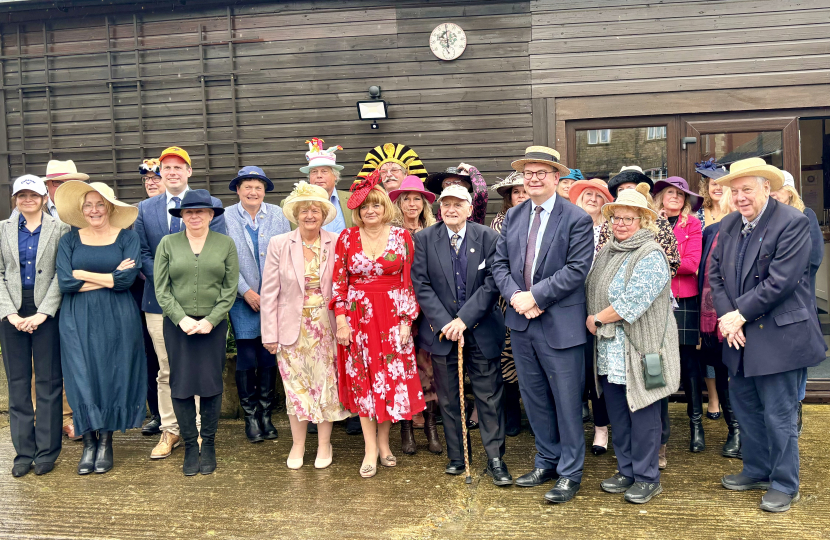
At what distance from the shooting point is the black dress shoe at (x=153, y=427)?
16.7ft

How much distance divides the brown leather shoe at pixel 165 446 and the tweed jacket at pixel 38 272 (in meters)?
1.15

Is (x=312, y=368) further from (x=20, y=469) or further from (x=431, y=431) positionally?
(x=20, y=469)

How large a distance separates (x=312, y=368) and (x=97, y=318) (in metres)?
1.46

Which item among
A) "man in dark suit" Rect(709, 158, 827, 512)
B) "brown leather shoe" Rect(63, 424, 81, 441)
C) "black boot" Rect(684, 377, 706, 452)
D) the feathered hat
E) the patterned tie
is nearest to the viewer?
"man in dark suit" Rect(709, 158, 827, 512)

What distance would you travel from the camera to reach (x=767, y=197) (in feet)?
11.8

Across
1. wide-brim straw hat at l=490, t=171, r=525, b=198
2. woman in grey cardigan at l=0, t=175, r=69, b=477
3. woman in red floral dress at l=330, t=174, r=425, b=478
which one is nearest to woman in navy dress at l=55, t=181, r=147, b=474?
woman in grey cardigan at l=0, t=175, r=69, b=477

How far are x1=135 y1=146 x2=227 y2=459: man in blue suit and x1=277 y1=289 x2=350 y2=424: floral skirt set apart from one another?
991 millimetres

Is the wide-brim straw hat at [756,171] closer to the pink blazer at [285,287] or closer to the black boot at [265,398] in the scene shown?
the pink blazer at [285,287]

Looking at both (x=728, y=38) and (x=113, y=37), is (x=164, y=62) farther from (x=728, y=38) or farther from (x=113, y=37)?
(x=728, y=38)

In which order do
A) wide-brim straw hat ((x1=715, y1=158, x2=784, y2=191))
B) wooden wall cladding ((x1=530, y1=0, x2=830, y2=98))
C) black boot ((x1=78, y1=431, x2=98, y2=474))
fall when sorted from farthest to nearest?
wooden wall cladding ((x1=530, y1=0, x2=830, y2=98))
black boot ((x1=78, y1=431, x2=98, y2=474))
wide-brim straw hat ((x1=715, y1=158, x2=784, y2=191))

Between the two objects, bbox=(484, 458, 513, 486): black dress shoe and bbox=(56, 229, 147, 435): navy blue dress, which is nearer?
bbox=(484, 458, 513, 486): black dress shoe

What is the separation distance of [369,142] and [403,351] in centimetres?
304

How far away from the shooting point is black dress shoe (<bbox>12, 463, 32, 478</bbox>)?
4.27 m

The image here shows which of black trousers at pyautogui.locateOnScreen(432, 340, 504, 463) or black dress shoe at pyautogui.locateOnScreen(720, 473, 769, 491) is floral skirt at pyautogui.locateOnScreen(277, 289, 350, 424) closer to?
black trousers at pyautogui.locateOnScreen(432, 340, 504, 463)
